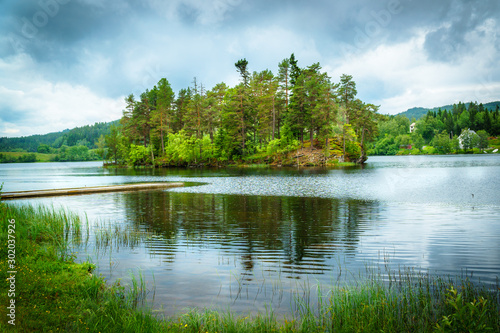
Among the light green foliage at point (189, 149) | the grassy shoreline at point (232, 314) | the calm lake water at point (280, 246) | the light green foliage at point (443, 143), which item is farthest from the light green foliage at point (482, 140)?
the grassy shoreline at point (232, 314)

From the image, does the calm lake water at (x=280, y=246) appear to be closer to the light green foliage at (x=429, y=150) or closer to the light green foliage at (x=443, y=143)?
the light green foliage at (x=443, y=143)

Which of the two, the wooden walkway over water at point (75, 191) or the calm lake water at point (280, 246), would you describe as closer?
the calm lake water at point (280, 246)

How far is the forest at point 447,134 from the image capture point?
144625 millimetres

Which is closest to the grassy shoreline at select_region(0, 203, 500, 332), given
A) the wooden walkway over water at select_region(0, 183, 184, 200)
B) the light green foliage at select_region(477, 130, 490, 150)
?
the wooden walkway over water at select_region(0, 183, 184, 200)

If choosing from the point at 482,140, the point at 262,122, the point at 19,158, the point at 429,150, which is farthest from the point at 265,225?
the point at 19,158

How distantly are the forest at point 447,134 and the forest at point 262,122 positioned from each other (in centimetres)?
6654

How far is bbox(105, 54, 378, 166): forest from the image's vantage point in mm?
73125

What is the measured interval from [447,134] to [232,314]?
592 feet

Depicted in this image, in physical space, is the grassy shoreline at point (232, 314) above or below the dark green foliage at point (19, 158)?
below

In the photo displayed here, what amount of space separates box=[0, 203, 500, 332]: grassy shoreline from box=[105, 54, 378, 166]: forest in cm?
6576

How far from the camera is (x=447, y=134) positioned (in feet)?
507

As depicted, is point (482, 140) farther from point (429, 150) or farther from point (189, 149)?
point (189, 149)

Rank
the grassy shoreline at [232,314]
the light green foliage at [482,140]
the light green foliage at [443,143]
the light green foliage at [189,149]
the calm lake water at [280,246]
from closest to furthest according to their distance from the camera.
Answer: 1. the grassy shoreline at [232,314]
2. the calm lake water at [280,246]
3. the light green foliage at [189,149]
4. the light green foliage at [482,140]
5. the light green foliage at [443,143]

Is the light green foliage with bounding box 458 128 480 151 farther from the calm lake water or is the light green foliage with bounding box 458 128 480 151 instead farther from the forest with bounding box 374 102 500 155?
the calm lake water
